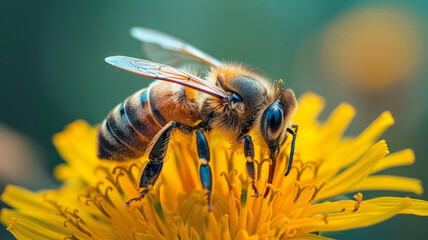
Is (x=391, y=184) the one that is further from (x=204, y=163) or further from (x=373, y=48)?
(x=373, y=48)

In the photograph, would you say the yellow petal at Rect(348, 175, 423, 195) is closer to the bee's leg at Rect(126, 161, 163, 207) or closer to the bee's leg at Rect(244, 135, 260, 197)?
the bee's leg at Rect(244, 135, 260, 197)

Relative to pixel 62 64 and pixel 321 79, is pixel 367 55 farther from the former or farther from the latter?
pixel 62 64

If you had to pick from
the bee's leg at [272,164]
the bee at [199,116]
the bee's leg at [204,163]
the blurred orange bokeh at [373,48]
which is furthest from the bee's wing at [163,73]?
the blurred orange bokeh at [373,48]

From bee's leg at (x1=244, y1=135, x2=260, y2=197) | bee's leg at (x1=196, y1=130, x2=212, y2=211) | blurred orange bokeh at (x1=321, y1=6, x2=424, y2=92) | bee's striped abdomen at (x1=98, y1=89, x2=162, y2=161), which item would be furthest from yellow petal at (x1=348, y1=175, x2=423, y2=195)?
blurred orange bokeh at (x1=321, y1=6, x2=424, y2=92)

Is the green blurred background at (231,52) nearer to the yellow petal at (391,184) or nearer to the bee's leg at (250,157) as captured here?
the yellow petal at (391,184)

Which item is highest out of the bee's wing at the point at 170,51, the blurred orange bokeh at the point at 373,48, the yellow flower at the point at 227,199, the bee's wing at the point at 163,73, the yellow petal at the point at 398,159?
the blurred orange bokeh at the point at 373,48

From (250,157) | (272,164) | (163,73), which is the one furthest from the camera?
(272,164)

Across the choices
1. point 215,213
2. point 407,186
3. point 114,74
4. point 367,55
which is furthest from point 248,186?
point 114,74

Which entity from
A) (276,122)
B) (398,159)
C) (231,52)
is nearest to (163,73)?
(276,122)
